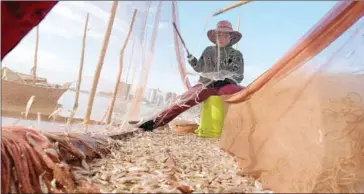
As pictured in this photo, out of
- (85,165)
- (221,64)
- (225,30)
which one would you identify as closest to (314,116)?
(85,165)

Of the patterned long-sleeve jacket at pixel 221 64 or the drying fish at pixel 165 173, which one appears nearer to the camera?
the drying fish at pixel 165 173

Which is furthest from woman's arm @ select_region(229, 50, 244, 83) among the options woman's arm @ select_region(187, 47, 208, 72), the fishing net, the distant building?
the fishing net

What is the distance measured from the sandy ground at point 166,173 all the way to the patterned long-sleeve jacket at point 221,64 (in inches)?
90.5

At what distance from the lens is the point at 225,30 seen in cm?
569

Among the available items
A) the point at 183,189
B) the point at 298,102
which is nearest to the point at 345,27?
the point at 298,102

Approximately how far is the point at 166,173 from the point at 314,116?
44.6 inches

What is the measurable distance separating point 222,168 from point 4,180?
5.40 ft

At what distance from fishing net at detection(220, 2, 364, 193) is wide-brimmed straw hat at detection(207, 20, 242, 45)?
2685 mm

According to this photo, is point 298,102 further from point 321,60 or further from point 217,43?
point 217,43

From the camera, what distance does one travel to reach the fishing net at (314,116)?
2117 millimetres

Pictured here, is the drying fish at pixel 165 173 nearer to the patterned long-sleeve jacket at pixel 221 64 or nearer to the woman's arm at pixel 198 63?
the patterned long-sleeve jacket at pixel 221 64

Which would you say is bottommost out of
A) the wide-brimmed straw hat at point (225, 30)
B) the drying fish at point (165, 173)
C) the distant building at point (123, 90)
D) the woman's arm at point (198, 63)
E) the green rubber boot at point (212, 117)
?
the drying fish at point (165, 173)

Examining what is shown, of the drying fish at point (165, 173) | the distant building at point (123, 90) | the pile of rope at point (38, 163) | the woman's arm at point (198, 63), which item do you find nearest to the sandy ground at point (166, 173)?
the drying fish at point (165, 173)

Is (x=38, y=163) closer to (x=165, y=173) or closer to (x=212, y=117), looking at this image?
(x=165, y=173)
